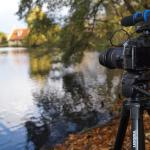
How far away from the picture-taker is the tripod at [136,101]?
2799 millimetres

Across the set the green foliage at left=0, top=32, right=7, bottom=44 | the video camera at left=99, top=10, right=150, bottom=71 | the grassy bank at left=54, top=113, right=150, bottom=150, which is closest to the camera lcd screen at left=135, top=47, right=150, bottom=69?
the video camera at left=99, top=10, right=150, bottom=71

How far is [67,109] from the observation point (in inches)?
559

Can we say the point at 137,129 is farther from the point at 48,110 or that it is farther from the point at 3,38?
the point at 3,38

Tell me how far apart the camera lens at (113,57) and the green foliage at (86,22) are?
1113 centimetres

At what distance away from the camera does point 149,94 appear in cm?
277

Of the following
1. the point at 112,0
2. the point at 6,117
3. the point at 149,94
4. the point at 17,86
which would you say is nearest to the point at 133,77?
the point at 149,94

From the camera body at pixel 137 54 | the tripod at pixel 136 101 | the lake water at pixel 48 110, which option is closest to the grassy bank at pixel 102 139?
the lake water at pixel 48 110

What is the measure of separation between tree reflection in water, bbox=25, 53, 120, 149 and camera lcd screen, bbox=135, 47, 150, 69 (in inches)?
268

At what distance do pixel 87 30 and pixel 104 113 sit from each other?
4.53 m

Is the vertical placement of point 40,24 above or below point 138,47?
above

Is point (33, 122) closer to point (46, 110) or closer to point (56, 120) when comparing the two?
point (56, 120)

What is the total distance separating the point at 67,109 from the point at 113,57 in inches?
447

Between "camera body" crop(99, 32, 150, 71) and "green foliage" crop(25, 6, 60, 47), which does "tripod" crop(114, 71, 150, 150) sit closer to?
"camera body" crop(99, 32, 150, 71)

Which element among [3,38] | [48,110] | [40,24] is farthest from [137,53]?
[3,38]
